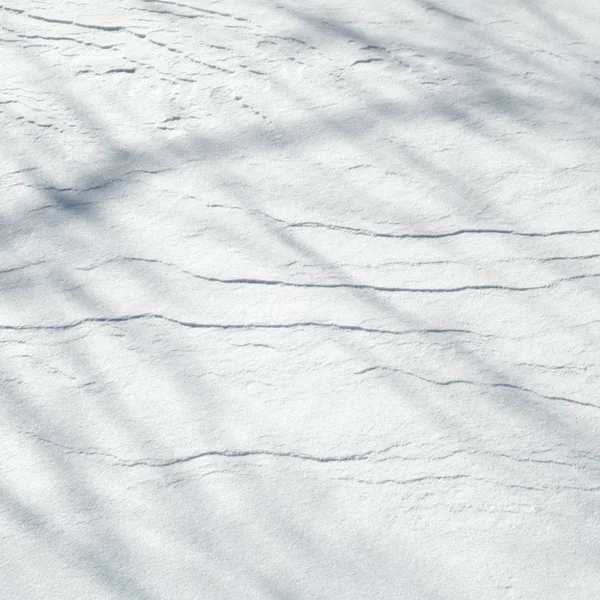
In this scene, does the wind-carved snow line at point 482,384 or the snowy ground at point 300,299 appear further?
the wind-carved snow line at point 482,384

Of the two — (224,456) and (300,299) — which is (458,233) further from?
(224,456)

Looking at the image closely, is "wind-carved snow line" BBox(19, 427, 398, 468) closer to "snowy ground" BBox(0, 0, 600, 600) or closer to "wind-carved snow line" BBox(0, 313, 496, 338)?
"snowy ground" BBox(0, 0, 600, 600)

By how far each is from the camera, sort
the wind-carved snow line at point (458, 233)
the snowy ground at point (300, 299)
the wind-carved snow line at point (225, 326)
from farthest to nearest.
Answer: the wind-carved snow line at point (458, 233)
the wind-carved snow line at point (225, 326)
the snowy ground at point (300, 299)

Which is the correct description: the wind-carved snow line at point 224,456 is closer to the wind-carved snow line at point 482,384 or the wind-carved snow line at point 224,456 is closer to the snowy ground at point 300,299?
the snowy ground at point 300,299

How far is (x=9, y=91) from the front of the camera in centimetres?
279

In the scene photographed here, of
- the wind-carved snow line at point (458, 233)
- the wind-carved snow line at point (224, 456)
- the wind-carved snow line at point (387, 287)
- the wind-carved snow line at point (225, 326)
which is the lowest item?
the wind-carved snow line at point (224, 456)

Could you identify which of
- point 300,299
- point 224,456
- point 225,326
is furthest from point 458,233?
point 224,456

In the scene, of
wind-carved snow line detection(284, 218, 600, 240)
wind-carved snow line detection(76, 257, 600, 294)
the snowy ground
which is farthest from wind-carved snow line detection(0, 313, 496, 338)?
wind-carved snow line detection(284, 218, 600, 240)

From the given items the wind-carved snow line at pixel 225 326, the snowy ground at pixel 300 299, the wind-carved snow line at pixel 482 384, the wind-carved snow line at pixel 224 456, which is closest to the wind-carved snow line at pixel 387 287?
the snowy ground at pixel 300 299

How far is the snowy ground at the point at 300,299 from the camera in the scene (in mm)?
1761

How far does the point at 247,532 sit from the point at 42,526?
0.36m

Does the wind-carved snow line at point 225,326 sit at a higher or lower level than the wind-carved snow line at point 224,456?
higher

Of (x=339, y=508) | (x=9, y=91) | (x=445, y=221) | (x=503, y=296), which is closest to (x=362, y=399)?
(x=339, y=508)

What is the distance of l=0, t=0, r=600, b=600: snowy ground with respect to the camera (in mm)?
1761
